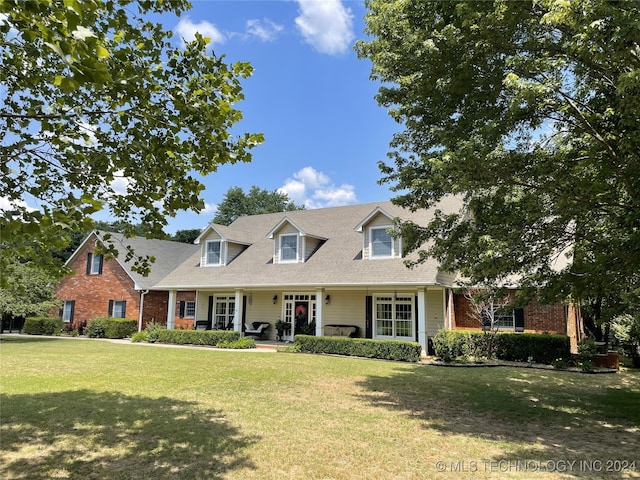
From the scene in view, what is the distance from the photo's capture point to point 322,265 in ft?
70.6

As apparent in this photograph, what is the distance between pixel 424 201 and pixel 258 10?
5231mm

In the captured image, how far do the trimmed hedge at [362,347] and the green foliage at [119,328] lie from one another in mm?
12569

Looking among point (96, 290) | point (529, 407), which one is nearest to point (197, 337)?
point (96, 290)

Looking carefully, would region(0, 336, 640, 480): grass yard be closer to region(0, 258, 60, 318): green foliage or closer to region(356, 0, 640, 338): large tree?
region(356, 0, 640, 338): large tree

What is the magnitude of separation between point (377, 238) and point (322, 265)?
123 inches

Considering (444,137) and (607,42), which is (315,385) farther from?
(607,42)

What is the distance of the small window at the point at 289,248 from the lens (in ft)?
75.4

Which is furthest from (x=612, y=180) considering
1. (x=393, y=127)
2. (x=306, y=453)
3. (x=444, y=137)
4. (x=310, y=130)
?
(x=310, y=130)

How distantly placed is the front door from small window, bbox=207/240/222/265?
5.23 metres

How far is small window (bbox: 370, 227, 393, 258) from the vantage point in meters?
20.2

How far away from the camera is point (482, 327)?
18.7m

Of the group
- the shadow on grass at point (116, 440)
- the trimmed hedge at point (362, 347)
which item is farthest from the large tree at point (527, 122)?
the trimmed hedge at point (362, 347)

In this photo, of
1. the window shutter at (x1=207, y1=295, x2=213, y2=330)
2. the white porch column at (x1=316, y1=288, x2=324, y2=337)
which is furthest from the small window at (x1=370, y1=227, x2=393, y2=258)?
the window shutter at (x1=207, y1=295, x2=213, y2=330)

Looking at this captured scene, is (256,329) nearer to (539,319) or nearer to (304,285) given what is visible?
(304,285)
